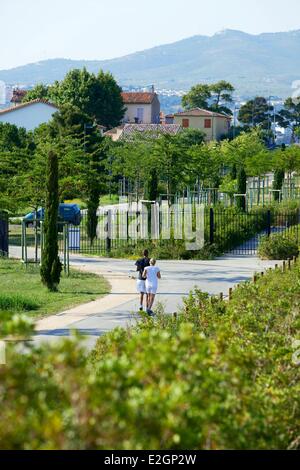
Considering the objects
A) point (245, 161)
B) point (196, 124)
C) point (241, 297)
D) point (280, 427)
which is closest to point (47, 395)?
point (280, 427)

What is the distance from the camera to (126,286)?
1087 inches

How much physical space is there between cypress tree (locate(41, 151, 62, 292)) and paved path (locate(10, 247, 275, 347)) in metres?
1.58

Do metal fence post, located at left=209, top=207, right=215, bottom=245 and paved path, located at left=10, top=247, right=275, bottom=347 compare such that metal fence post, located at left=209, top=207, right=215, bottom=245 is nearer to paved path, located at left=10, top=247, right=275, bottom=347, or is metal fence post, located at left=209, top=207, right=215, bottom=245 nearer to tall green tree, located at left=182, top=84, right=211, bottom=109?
paved path, located at left=10, top=247, right=275, bottom=347

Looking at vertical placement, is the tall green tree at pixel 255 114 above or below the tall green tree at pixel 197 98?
below

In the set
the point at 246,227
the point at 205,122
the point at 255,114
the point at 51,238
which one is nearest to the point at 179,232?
the point at 246,227

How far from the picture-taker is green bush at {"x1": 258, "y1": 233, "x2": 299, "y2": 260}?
110 ft

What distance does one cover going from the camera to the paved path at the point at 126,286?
20.6 meters

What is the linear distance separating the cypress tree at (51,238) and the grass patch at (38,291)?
336mm

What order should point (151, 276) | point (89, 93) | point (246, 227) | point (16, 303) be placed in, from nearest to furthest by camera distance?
point (151, 276) < point (16, 303) < point (246, 227) < point (89, 93)

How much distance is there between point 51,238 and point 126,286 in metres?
2.61

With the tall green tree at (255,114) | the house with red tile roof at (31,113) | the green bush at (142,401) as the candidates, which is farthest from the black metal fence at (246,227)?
the tall green tree at (255,114)

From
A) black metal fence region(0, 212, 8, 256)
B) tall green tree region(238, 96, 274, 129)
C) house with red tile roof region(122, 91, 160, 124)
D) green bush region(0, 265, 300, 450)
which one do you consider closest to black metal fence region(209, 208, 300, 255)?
black metal fence region(0, 212, 8, 256)

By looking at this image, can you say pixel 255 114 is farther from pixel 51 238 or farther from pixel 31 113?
pixel 51 238

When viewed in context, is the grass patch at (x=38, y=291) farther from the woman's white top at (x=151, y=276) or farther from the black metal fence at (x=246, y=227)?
the black metal fence at (x=246, y=227)
